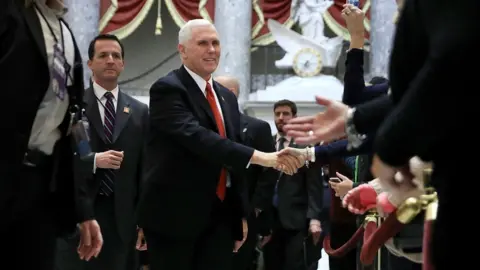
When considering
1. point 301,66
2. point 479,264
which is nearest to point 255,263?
point 479,264

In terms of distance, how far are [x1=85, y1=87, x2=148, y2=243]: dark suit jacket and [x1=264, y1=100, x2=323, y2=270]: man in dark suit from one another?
1.47 m

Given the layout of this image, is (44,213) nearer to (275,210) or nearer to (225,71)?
(275,210)

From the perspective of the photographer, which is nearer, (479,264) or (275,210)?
(479,264)

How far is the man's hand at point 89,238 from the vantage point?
196 centimetres

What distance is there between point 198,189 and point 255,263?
319 centimetres

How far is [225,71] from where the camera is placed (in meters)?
10.7

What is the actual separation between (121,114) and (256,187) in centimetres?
141

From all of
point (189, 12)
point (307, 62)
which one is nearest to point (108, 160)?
point (307, 62)

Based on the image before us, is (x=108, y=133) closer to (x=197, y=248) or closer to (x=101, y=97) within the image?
(x=101, y=97)

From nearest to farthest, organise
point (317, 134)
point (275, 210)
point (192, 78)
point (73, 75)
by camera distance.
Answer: point (317, 134) < point (73, 75) < point (192, 78) < point (275, 210)

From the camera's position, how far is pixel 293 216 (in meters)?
5.16

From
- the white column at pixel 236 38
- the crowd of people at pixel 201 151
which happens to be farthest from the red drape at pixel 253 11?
the crowd of people at pixel 201 151

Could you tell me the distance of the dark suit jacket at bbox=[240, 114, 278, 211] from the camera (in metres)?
4.55

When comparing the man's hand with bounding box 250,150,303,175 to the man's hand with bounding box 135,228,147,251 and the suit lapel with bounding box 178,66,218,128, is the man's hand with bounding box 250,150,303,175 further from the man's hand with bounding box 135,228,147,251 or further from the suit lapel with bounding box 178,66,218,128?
the man's hand with bounding box 135,228,147,251
